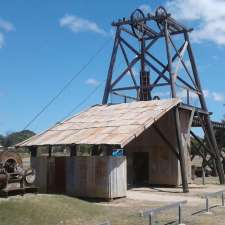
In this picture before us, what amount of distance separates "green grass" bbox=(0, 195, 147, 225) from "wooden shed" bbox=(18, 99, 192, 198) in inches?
136

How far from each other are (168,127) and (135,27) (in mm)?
7740

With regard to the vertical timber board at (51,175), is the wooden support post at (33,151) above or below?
above

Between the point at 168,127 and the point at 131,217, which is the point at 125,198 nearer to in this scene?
the point at 131,217

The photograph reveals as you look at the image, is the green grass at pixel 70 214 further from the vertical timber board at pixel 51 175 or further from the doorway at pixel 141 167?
the doorway at pixel 141 167

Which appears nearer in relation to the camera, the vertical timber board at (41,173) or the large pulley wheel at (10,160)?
the large pulley wheel at (10,160)

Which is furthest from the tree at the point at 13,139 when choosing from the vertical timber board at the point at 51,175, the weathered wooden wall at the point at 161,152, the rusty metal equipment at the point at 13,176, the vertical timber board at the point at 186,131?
the rusty metal equipment at the point at 13,176

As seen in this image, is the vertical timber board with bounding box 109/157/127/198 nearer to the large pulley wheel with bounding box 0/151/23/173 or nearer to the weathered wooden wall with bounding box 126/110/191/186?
the large pulley wheel with bounding box 0/151/23/173

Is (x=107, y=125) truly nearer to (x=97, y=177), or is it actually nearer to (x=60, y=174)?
(x=60, y=174)

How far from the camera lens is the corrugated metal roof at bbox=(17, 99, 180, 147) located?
74.9 feet

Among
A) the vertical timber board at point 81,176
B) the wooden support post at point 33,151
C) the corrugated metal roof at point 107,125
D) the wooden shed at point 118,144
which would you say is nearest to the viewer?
the wooden shed at point 118,144

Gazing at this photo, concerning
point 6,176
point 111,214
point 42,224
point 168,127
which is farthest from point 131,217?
point 168,127

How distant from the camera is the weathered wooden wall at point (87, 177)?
71.5 feet

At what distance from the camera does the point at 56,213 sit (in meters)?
16.0

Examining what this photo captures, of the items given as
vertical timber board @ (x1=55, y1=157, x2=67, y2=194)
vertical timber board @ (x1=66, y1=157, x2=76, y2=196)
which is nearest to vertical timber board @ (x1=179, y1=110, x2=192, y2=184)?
vertical timber board @ (x1=55, y1=157, x2=67, y2=194)
